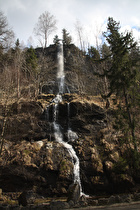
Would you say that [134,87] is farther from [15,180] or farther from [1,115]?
[1,115]

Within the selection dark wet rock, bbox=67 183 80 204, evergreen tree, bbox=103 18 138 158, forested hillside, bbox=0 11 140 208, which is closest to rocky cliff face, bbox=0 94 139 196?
forested hillside, bbox=0 11 140 208

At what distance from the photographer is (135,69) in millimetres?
11109

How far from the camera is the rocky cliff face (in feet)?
37.2

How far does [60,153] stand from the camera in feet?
43.2

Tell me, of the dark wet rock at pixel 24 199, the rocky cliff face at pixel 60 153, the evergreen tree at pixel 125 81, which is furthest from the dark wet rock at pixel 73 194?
the evergreen tree at pixel 125 81

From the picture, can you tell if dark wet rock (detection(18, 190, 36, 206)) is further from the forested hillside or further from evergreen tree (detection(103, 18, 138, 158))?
evergreen tree (detection(103, 18, 138, 158))

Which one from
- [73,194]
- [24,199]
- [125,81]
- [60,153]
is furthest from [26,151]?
[125,81]

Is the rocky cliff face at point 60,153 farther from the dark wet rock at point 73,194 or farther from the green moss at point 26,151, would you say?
the dark wet rock at point 73,194

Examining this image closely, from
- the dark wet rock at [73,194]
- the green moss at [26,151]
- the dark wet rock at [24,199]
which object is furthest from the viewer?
the green moss at [26,151]

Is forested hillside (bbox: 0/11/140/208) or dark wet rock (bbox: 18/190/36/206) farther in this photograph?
forested hillside (bbox: 0/11/140/208)

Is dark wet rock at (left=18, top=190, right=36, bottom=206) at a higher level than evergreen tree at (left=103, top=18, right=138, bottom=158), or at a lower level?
lower

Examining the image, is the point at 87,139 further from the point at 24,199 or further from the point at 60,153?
the point at 24,199

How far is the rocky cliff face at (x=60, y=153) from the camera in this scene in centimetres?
1135

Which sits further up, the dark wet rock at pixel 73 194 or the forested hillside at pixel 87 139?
the forested hillside at pixel 87 139
